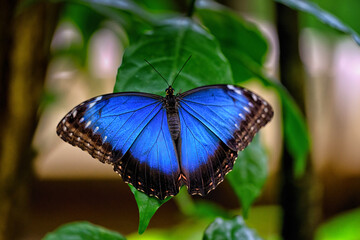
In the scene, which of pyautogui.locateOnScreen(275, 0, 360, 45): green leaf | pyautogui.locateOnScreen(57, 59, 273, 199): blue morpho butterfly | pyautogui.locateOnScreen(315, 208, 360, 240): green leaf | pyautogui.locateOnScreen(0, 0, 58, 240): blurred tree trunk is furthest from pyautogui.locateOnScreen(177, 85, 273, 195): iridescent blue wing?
pyautogui.locateOnScreen(315, 208, 360, 240): green leaf

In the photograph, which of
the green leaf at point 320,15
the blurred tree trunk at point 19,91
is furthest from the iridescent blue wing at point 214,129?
the blurred tree trunk at point 19,91

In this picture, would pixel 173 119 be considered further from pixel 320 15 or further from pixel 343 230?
pixel 343 230

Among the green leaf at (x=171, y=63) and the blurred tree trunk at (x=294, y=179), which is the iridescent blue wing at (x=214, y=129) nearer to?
the green leaf at (x=171, y=63)

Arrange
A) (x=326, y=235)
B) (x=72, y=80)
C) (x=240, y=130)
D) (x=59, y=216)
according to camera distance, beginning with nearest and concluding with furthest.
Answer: (x=240, y=130)
(x=326, y=235)
(x=72, y=80)
(x=59, y=216)

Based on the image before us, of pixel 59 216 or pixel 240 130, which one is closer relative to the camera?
pixel 240 130

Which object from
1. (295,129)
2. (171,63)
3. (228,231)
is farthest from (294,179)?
(171,63)

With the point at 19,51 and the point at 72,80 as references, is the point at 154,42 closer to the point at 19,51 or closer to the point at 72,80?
the point at 19,51

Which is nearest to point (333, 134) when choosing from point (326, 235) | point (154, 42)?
point (326, 235)
